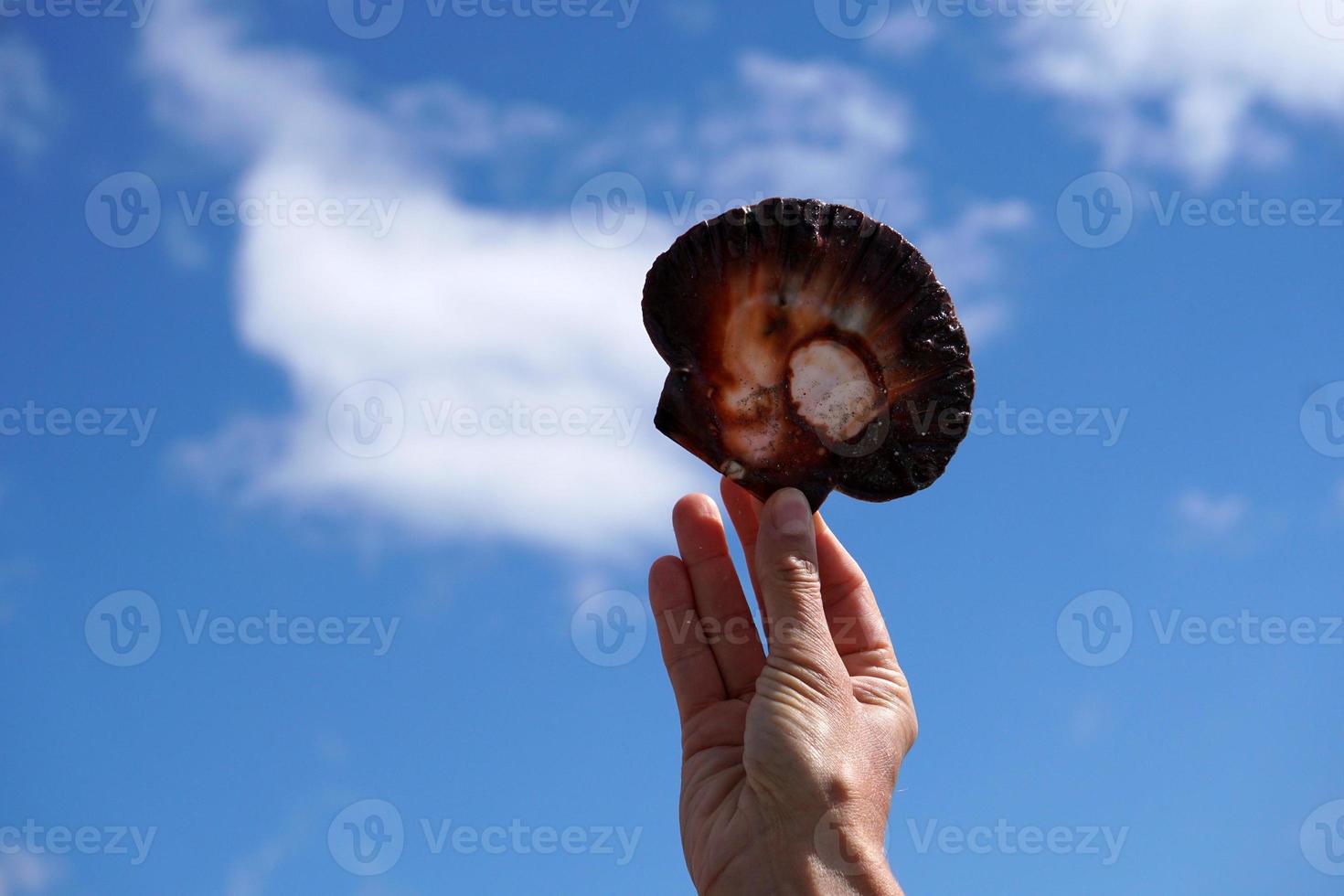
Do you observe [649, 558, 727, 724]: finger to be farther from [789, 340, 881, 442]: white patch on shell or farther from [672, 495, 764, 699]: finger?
[789, 340, 881, 442]: white patch on shell

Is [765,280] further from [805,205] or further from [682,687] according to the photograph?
[682,687]

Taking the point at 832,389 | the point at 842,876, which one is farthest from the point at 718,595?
the point at 842,876

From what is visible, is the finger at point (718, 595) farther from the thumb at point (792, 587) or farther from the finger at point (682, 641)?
the thumb at point (792, 587)

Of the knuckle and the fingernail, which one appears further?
the fingernail

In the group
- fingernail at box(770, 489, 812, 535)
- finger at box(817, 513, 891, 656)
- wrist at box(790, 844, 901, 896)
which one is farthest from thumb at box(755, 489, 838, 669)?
finger at box(817, 513, 891, 656)

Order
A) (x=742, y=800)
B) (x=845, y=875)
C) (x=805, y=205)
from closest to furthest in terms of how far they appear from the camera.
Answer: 1. (x=845, y=875)
2. (x=742, y=800)
3. (x=805, y=205)

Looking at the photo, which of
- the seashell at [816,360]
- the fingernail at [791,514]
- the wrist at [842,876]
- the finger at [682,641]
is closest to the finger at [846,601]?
the seashell at [816,360]

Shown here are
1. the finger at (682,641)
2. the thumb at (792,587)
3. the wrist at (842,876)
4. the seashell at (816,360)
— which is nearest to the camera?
the wrist at (842,876)

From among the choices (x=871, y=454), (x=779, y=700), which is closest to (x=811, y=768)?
(x=779, y=700)
